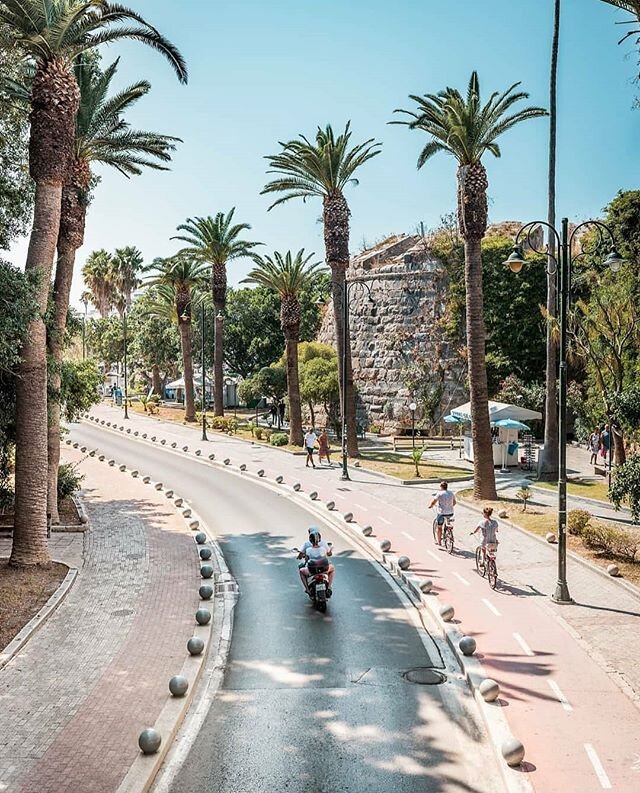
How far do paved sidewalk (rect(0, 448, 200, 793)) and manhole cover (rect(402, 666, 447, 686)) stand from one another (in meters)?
3.54

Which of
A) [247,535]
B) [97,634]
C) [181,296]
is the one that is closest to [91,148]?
[247,535]

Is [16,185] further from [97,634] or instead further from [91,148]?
[97,634]

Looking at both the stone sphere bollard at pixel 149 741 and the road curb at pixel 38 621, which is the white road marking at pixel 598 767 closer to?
the stone sphere bollard at pixel 149 741

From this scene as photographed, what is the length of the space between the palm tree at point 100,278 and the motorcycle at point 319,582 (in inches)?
3050

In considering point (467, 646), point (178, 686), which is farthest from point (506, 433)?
point (178, 686)

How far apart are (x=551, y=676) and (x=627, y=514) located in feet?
43.3

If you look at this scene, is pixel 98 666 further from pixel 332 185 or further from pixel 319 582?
pixel 332 185

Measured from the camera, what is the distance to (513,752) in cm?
819

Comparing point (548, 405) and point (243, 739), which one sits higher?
point (548, 405)

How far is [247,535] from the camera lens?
20953 mm

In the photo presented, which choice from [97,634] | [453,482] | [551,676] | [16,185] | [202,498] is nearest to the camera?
[551,676]

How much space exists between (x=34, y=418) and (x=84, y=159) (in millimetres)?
8682

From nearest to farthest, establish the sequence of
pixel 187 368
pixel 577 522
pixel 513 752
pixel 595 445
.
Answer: pixel 513 752 < pixel 577 522 < pixel 595 445 < pixel 187 368

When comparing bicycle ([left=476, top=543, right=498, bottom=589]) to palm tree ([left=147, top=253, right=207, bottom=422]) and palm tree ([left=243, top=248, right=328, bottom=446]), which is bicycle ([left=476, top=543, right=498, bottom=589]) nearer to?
palm tree ([left=243, top=248, right=328, bottom=446])
